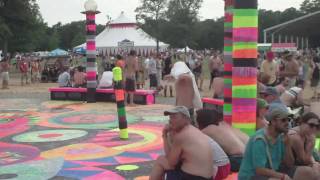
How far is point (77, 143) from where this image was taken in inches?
385

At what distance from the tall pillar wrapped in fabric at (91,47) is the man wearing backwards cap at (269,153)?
38.8ft

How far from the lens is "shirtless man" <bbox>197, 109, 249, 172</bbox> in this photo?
572 cm

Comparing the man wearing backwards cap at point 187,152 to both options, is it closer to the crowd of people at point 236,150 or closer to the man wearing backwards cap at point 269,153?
the crowd of people at point 236,150

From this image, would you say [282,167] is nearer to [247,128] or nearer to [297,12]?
[247,128]

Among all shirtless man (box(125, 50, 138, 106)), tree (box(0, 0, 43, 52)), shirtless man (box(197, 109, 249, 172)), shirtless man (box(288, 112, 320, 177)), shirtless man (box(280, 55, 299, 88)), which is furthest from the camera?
tree (box(0, 0, 43, 52))

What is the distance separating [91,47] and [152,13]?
23.5 m

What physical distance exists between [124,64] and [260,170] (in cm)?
1036

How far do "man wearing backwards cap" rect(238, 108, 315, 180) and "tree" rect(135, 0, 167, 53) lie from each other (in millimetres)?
33614

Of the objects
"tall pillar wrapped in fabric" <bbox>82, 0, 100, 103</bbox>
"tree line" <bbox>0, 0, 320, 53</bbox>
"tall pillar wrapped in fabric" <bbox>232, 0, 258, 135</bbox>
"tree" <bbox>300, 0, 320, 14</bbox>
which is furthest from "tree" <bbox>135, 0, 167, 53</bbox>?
"tree" <bbox>300, 0, 320, 14</bbox>

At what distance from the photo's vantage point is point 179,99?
8625 millimetres

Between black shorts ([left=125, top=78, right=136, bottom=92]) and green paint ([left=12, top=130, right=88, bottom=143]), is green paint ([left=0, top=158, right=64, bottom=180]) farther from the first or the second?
black shorts ([left=125, top=78, right=136, bottom=92])

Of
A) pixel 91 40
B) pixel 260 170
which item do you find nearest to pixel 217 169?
pixel 260 170

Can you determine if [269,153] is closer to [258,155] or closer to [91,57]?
[258,155]

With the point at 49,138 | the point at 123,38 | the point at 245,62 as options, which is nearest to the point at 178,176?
the point at 245,62
